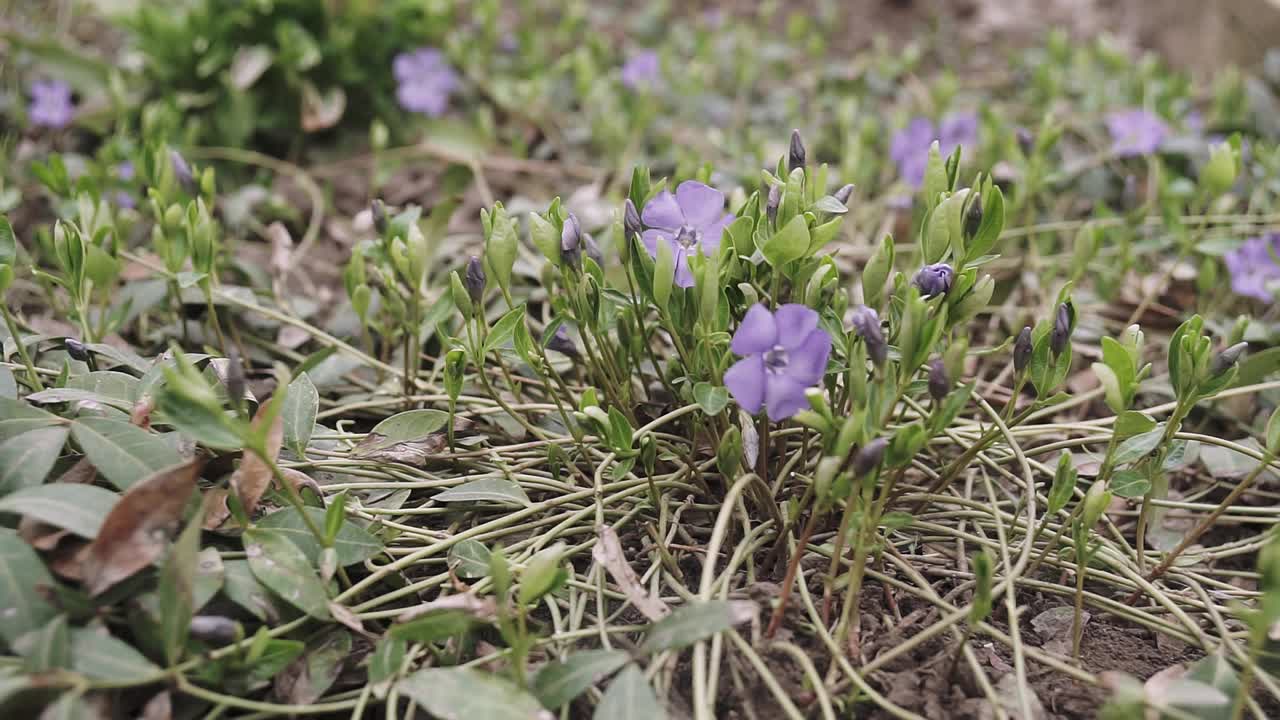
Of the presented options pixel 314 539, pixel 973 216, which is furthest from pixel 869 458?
pixel 314 539

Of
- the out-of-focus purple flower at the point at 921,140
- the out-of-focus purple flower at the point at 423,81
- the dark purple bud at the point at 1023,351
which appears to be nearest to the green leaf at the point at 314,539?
the dark purple bud at the point at 1023,351

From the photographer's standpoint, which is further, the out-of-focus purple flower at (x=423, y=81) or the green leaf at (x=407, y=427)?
the out-of-focus purple flower at (x=423, y=81)

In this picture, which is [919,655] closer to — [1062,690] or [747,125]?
[1062,690]

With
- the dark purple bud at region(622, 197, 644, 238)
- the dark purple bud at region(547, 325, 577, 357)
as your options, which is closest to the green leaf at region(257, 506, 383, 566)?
the dark purple bud at region(547, 325, 577, 357)

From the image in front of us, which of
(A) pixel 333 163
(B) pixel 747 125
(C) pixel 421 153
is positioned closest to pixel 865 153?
(B) pixel 747 125

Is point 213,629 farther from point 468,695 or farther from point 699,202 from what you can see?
point 699,202

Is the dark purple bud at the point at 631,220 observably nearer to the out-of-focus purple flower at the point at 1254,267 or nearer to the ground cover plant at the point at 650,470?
the ground cover plant at the point at 650,470

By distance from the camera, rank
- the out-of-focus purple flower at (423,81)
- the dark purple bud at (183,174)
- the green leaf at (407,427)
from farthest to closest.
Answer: the out-of-focus purple flower at (423,81) → the dark purple bud at (183,174) → the green leaf at (407,427)
